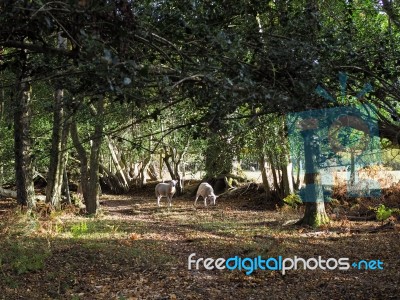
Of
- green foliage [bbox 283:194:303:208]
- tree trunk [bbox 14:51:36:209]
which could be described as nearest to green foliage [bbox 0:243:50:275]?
tree trunk [bbox 14:51:36:209]

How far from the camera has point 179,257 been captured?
8.92 metres

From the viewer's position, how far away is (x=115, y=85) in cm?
274

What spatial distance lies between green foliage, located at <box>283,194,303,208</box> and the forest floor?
391 cm

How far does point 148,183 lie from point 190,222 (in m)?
15.2

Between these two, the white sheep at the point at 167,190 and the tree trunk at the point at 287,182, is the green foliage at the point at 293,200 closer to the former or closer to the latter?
the tree trunk at the point at 287,182

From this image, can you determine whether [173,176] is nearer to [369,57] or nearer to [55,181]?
[55,181]

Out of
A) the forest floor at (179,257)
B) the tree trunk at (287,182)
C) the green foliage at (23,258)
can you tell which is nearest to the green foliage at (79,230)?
the forest floor at (179,257)

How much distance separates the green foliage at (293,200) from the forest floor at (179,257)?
3.91 metres

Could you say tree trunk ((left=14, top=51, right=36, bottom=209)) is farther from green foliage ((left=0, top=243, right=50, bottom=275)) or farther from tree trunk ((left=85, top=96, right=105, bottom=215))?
tree trunk ((left=85, top=96, right=105, bottom=215))

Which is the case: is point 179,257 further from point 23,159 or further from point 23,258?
point 23,159

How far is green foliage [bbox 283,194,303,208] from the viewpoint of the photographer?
17.9m

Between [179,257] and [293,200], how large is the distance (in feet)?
33.1

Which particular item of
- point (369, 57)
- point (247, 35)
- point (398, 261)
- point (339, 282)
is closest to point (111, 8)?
point (247, 35)

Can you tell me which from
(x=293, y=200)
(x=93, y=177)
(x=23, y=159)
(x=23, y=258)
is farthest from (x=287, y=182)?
(x=23, y=258)
